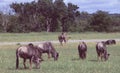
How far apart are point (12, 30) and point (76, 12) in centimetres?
2264

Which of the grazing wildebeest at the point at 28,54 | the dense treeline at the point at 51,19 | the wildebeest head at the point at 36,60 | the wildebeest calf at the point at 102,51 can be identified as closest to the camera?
the grazing wildebeest at the point at 28,54

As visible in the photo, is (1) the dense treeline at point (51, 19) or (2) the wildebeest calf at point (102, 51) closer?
(2) the wildebeest calf at point (102, 51)

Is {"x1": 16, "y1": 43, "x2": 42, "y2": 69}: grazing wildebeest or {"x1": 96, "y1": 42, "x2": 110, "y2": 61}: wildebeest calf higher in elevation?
{"x1": 16, "y1": 43, "x2": 42, "y2": 69}: grazing wildebeest

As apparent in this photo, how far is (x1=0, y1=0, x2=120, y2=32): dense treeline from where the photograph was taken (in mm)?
106688

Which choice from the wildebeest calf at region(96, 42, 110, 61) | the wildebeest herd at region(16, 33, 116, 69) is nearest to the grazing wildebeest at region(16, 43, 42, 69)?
the wildebeest herd at region(16, 33, 116, 69)

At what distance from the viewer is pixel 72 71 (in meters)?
18.5

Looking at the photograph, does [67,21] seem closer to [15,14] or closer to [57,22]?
[57,22]

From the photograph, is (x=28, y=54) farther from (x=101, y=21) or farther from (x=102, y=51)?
(x=101, y=21)

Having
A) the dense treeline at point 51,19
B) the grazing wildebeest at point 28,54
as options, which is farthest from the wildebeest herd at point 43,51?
the dense treeline at point 51,19

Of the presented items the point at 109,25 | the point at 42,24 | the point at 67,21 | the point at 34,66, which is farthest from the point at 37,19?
the point at 34,66

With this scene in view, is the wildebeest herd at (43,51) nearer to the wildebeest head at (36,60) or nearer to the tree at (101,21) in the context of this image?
the wildebeest head at (36,60)

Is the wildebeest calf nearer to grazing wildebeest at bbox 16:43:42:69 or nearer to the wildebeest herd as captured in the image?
the wildebeest herd

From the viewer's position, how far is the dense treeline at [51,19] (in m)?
107

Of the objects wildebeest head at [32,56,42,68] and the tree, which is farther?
the tree
